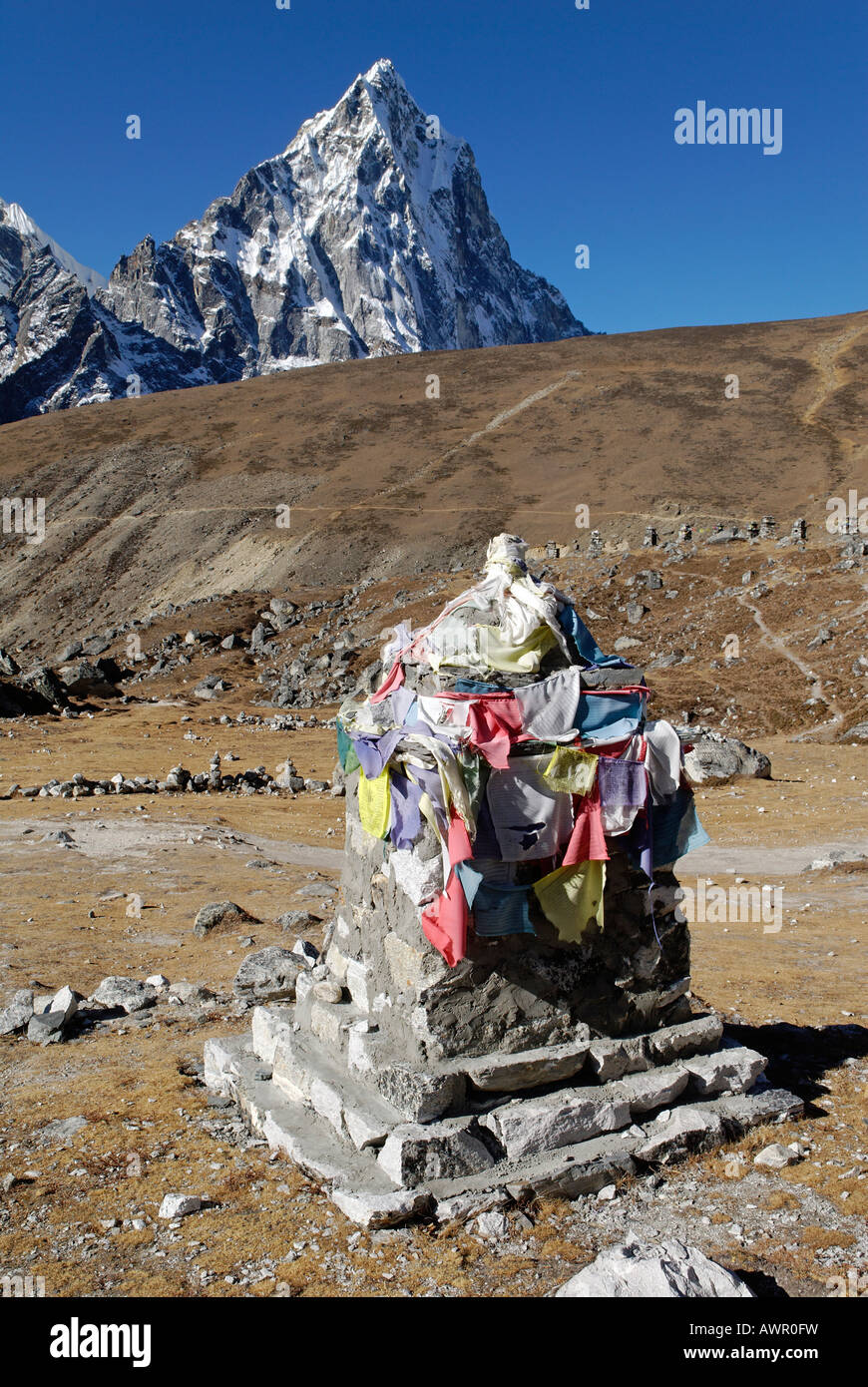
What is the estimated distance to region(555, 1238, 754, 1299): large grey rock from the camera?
189 inches

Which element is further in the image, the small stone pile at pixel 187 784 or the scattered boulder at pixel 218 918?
the small stone pile at pixel 187 784

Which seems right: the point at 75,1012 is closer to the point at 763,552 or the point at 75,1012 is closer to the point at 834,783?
the point at 834,783

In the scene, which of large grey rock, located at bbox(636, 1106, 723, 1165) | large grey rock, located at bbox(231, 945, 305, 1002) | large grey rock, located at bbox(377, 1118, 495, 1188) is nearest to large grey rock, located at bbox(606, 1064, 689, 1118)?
large grey rock, located at bbox(636, 1106, 723, 1165)

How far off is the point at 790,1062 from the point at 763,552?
3637cm

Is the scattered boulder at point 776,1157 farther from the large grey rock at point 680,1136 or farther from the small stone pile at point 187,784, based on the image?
the small stone pile at point 187,784

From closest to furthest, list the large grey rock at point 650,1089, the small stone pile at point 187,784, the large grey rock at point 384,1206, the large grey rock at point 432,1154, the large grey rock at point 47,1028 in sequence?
the large grey rock at point 384,1206
the large grey rock at point 432,1154
the large grey rock at point 650,1089
the large grey rock at point 47,1028
the small stone pile at point 187,784

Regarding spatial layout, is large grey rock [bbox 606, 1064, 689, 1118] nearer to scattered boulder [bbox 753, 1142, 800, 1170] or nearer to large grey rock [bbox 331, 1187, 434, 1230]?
scattered boulder [bbox 753, 1142, 800, 1170]

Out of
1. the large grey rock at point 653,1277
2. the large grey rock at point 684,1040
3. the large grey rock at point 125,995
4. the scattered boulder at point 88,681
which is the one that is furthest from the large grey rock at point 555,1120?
the scattered boulder at point 88,681

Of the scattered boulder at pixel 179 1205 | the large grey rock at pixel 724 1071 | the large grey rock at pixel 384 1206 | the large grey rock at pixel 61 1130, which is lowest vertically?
the large grey rock at pixel 61 1130

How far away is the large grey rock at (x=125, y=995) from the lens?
10.2 m

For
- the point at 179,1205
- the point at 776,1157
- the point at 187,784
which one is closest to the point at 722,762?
the point at 187,784

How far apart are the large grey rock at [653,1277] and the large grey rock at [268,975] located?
222 inches

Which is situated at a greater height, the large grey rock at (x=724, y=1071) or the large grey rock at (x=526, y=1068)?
the large grey rock at (x=526, y=1068)

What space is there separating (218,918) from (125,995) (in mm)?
2684
